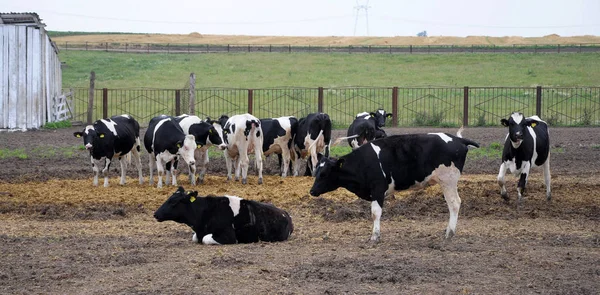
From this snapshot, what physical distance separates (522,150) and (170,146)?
7716mm

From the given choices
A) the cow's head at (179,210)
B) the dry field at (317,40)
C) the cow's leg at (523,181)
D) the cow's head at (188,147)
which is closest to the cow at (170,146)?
the cow's head at (188,147)

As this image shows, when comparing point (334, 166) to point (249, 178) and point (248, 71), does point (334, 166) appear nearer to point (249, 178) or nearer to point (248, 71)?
point (249, 178)

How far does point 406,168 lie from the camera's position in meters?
12.2

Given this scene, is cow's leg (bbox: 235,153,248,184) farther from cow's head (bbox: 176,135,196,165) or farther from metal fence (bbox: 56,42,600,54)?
metal fence (bbox: 56,42,600,54)

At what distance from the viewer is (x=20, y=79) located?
104ft

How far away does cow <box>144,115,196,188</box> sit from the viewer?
62.1 ft

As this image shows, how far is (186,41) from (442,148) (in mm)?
93234

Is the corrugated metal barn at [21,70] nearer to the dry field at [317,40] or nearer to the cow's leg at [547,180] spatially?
the cow's leg at [547,180]

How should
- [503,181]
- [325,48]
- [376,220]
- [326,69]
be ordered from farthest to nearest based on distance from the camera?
1. [325,48]
2. [326,69]
3. [503,181]
4. [376,220]

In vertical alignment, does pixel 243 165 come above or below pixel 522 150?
below

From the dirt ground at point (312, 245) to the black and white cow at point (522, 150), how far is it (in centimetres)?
49

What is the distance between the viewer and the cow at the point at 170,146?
62.1ft

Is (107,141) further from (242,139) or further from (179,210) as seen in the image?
(179,210)

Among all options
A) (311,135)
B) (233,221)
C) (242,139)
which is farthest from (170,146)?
(233,221)
